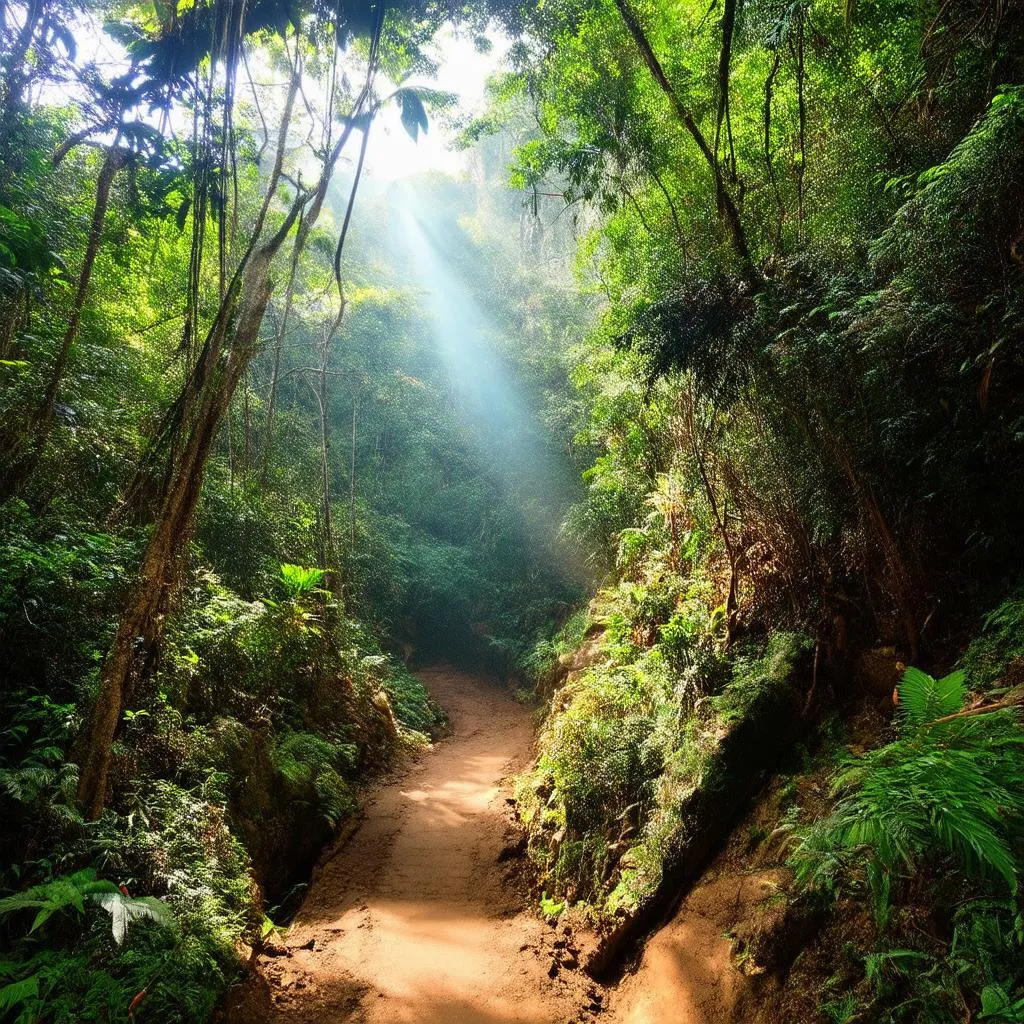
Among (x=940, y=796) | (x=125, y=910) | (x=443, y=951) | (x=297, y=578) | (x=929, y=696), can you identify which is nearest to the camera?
(x=940, y=796)

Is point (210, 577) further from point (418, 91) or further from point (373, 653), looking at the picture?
point (418, 91)

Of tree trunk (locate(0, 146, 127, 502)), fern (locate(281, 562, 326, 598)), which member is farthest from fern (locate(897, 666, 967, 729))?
fern (locate(281, 562, 326, 598))

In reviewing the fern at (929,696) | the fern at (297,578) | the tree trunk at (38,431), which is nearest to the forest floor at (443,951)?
the fern at (929,696)

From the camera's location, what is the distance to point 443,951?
4.09 m

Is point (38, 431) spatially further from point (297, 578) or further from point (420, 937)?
point (420, 937)

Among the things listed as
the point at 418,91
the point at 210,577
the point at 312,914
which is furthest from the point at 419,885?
the point at 418,91

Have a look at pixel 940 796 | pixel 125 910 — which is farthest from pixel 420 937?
pixel 940 796

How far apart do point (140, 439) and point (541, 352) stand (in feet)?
51.2

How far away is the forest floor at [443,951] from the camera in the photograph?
10.9 feet

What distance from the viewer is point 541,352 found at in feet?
64.7

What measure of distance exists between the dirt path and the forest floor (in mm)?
10

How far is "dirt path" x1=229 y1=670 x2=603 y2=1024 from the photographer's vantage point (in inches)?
139

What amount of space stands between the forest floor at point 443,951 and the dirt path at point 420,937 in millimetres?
10

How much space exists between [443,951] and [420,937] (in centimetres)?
28
